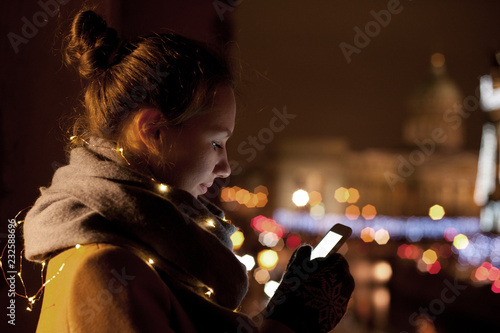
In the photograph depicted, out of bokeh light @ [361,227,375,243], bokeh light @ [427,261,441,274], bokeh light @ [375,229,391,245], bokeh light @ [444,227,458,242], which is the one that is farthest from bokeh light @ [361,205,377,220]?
bokeh light @ [427,261,441,274]

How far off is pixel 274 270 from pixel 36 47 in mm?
20306

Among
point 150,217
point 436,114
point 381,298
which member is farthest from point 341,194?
point 150,217

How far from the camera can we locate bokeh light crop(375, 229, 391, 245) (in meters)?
49.2

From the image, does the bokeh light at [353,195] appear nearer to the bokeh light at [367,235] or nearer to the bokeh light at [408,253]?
the bokeh light at [367,235]

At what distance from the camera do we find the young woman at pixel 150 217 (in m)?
1.13

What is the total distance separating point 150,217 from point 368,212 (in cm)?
6427

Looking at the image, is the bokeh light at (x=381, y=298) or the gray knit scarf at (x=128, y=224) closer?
the gray knit scarf at (x=128, y=224)

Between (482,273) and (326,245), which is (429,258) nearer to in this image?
(482,273)

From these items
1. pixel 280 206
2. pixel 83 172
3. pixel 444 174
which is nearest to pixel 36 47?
pixel 83 172

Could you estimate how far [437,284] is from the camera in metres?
18.7

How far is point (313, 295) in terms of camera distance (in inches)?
57.9

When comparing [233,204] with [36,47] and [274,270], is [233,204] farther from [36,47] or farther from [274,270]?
[36,47]

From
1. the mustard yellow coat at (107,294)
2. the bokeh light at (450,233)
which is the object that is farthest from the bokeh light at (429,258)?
the mustard yellow coat at (107,294)

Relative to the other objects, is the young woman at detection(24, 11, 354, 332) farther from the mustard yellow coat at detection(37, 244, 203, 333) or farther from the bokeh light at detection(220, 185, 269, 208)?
the bokeh light at detection(220, 185, 269, 208)
